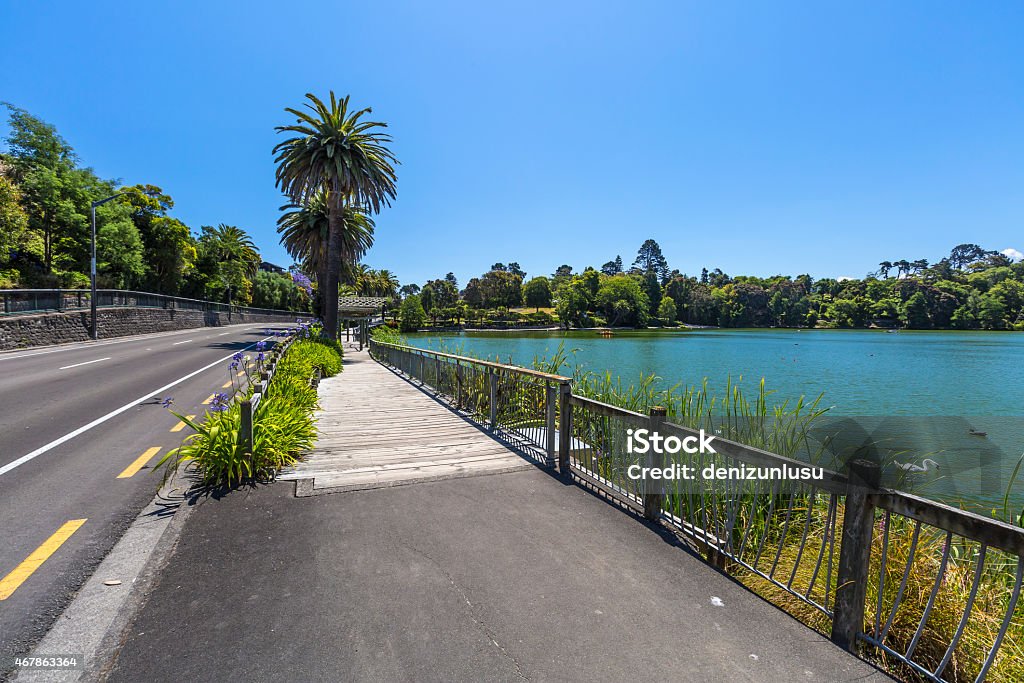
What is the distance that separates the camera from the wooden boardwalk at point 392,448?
533 cm

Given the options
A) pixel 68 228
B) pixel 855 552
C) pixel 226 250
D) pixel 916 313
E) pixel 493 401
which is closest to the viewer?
pixel 855 552

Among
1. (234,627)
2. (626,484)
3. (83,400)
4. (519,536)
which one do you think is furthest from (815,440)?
(83,400)

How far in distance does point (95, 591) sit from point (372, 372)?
44.4 feet

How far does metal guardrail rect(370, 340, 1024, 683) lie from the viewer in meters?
2.40

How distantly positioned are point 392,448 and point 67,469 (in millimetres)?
3801

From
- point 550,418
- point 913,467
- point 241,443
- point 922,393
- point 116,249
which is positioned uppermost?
point 116,249

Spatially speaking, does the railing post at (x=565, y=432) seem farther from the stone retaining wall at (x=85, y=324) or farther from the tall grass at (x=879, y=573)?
the stone retaining wall at (x=85, y=324)

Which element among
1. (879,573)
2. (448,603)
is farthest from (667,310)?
(448,603)

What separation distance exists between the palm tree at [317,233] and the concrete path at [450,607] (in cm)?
2810

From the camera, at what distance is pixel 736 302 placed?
14638 cm

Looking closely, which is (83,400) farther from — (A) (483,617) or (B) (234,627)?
(A) (483,617)

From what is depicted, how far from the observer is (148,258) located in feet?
155

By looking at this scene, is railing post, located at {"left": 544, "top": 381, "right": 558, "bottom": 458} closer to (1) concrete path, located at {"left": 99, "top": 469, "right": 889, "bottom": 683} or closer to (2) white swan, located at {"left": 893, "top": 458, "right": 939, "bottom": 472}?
(1) concrete path, located at {"left": 99, "top": 469, "right": 889, "bottom": 683}

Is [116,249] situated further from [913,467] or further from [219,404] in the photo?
[913,467]
